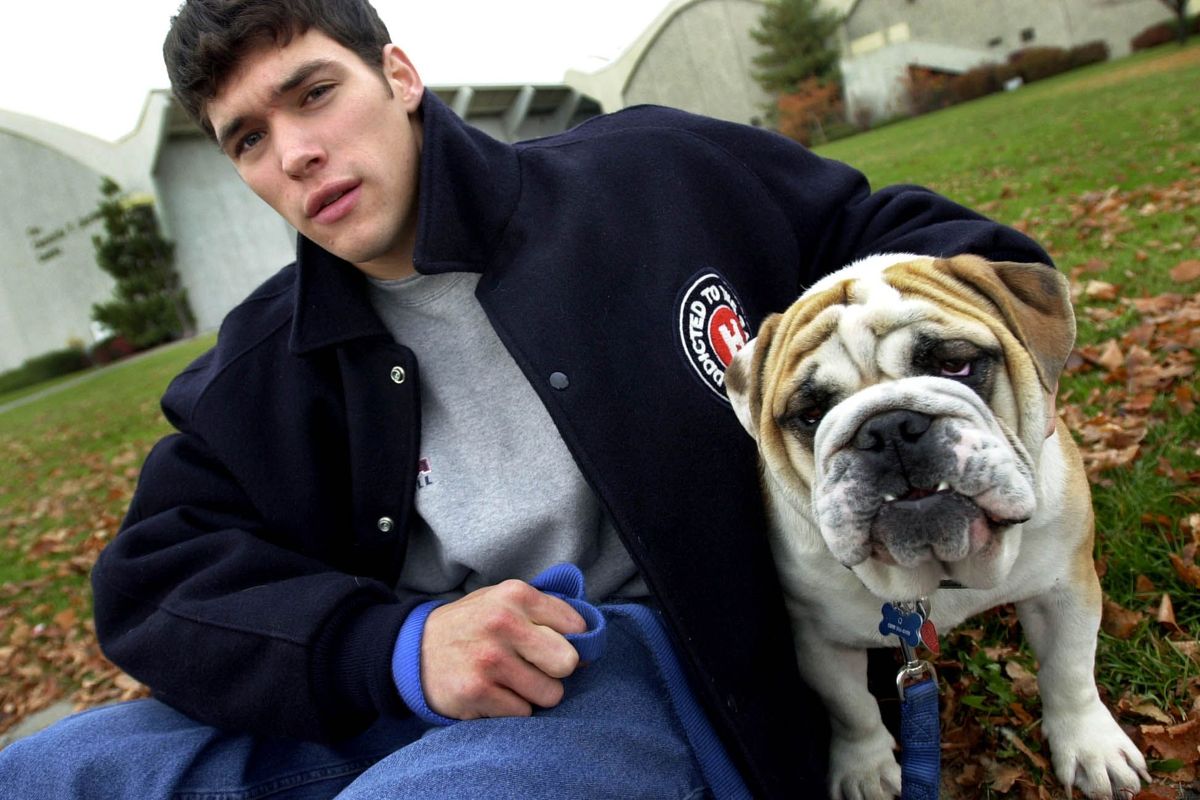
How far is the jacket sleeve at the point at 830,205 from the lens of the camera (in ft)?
7.94

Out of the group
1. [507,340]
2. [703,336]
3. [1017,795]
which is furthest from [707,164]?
[1017,795]

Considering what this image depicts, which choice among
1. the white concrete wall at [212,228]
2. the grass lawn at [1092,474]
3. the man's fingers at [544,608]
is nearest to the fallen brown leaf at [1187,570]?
the grass lawn at [1092,474]

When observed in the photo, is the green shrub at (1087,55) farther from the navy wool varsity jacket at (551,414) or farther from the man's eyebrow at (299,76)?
the man's eyebrow at (299,76)

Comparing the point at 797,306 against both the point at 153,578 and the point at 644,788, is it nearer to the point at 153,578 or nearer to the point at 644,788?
the point at 644,788

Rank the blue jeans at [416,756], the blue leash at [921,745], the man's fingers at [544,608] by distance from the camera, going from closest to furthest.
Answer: the blue jeans at [416,756]
the man's fingers at [544,608]
the blue leash at [921,745]

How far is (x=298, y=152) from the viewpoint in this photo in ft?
7.05

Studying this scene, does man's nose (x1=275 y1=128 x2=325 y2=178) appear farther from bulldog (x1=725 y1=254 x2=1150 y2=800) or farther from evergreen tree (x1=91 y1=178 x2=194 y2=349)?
evergreen tree (x1=91 y1=178 x2=194 y2=349)

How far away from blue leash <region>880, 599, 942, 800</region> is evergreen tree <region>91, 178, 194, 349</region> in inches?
1373

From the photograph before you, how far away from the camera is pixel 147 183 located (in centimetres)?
3350

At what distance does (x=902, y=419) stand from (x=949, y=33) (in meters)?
42.9

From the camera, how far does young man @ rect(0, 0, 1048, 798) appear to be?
1.82 meters

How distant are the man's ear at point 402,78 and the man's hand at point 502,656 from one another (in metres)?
1.40

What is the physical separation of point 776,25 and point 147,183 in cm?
2873

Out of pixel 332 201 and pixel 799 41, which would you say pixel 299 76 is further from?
pixel 799 41
